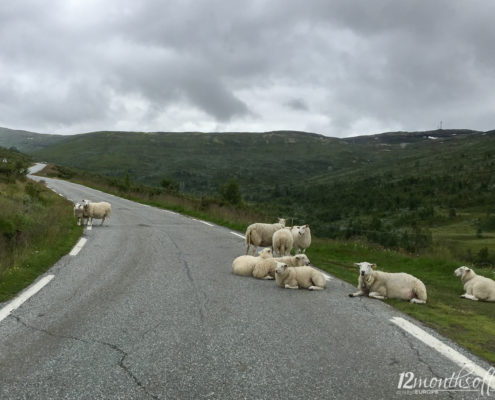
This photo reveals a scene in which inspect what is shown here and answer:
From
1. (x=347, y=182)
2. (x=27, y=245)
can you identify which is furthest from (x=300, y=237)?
(x=347, y=182)

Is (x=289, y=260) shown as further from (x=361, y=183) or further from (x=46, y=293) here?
(x=361, y=183)

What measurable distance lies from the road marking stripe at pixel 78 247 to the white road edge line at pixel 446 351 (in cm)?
798

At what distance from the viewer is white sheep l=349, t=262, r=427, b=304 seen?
25.6 feet

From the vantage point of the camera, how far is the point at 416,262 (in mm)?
12852

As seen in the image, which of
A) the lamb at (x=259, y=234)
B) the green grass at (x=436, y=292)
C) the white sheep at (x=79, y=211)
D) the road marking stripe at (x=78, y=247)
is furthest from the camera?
the white sheep at (x=79, y=211)

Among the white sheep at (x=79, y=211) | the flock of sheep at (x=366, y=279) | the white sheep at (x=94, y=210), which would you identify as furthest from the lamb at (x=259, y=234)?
the white sheep at (x=79, y=211)

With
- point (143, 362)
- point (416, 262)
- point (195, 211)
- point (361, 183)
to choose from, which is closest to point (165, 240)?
point (416, 262)

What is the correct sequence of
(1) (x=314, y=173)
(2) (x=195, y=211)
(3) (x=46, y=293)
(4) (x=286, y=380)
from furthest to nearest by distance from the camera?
(1) (x=314, y=173)
(2) (x=195, y=211)
(3) (x=46, y=293)
(4) (x=286, y=380)

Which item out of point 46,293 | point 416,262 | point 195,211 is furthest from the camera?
point 195,211

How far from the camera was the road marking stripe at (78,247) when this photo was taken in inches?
421

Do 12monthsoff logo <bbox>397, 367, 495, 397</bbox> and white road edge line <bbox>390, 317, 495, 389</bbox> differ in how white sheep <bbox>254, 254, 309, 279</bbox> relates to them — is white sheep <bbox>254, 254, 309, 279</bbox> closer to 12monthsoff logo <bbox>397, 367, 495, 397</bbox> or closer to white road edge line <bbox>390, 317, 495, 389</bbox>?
white road edge line <bbox>390, 317, 495, 389</bbox>

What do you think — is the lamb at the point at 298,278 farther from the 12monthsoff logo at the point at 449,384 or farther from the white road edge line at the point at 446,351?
the 12monthsoff logo at the point at 449,384

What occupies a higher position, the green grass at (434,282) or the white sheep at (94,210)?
the white sheep at (94,210)

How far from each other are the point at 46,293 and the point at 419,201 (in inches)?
1987
